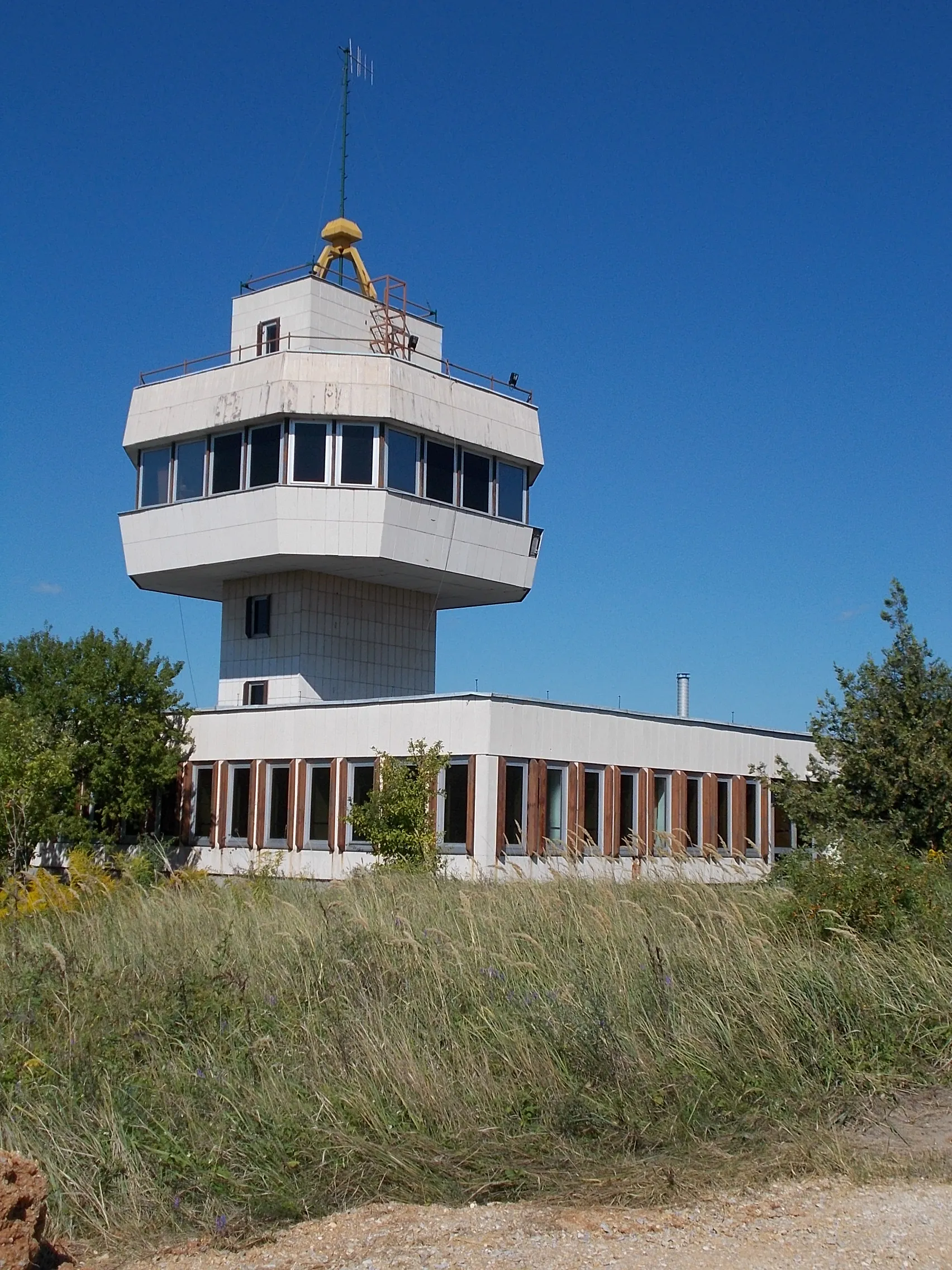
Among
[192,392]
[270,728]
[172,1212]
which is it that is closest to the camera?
[172,1212]

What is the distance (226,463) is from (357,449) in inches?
148

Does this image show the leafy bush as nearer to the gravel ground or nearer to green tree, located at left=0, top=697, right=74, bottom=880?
the gravel ground

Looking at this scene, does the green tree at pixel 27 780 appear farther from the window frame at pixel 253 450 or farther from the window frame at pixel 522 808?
the window frame at pixel 522 808

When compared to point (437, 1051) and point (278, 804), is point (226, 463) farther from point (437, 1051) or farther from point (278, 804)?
point (437, 1051)

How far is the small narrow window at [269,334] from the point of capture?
1460 inches

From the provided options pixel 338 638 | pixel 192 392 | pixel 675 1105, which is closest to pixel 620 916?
pixel 675 1105

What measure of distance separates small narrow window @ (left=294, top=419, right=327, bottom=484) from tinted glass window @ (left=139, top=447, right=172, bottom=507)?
15.5 feet

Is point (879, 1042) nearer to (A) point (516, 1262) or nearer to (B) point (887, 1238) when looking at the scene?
(B) point (887, 1238)

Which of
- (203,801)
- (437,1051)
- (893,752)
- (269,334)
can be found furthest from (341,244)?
(437,1051)

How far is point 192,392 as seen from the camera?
115 ft

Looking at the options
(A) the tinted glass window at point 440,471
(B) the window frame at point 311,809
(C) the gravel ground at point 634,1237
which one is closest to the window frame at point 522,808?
(B) the window frame at point 311,809

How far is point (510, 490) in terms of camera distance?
36656mm

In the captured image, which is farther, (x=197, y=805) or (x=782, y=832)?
(x=782, y=832)

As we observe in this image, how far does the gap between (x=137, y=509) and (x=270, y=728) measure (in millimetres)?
8980
